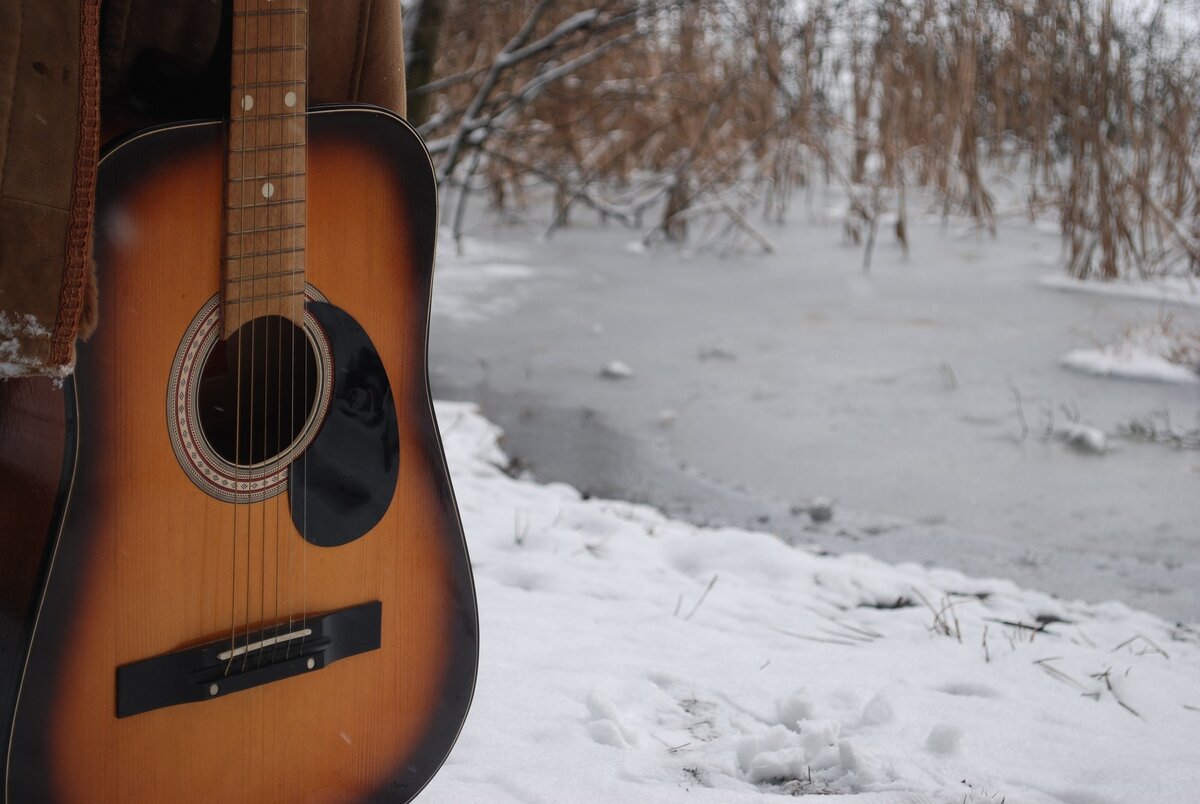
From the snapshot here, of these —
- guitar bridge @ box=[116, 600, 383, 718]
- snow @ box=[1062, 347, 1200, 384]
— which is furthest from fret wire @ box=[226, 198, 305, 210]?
snow @ box=[1062, 347, 1200, 384]

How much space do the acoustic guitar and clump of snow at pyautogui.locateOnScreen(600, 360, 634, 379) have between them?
2845 mm

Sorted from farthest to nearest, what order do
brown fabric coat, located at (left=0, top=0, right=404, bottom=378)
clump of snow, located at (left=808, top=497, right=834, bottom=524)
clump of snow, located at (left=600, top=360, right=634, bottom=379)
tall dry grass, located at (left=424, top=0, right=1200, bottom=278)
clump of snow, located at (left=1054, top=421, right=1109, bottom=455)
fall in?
tall dry grass, located at (left=424, top=0, right=1200, bottom=278) < clump of snow, located at (left=600, top=360, right=634, bottom=379) < clump of snow, located at (left=1054, top=421, right=1109, bottom=455) < clump of snow, located at (left=808, top=497, right=834, bottom=524) < brown fabric coat, located at (left=0, top=0, right=404, bottom=378)

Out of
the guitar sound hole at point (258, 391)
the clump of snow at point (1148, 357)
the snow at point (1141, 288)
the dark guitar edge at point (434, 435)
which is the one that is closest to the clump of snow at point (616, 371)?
the clump of snow at point (1148, 357)

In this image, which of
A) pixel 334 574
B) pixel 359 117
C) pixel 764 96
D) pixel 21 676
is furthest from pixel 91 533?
pixel 764 96

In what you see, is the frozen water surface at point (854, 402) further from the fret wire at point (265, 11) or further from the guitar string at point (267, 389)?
the fret wire at point (265, 11)

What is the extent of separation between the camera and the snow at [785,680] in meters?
1.37

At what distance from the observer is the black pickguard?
1073mm

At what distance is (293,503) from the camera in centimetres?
106

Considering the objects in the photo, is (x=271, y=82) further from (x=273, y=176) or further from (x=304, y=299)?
(x=304, y=299)

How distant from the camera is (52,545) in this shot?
92cm

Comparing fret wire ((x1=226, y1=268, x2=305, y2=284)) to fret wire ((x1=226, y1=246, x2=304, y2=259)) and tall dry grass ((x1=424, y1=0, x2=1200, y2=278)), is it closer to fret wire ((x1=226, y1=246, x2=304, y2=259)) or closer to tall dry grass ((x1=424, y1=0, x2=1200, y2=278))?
fret wire ((x1=226, y1=246, x2=304, y2=259))

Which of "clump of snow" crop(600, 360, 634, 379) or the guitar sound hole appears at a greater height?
the guitar sound hole

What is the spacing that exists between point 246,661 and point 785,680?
3.01 ft

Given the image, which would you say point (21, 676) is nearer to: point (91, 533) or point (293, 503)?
point (91, 533)
